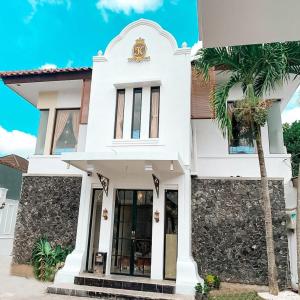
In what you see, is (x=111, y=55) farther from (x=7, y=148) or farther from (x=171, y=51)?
(x=7, y=148)

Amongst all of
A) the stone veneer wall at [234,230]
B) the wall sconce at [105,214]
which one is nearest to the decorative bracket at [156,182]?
the stone veneer wall at [234,230]

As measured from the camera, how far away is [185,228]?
9.20m

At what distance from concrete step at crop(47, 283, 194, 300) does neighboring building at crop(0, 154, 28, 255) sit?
9.57m

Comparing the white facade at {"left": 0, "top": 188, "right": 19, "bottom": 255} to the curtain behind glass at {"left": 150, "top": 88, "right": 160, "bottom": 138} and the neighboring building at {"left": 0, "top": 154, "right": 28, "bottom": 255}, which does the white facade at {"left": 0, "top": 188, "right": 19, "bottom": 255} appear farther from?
the curtain behind glass at {"left": 150, "top": 88, "right": 160, "bottom": 138}

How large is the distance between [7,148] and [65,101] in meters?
40.6

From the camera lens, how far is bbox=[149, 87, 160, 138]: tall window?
10375mm

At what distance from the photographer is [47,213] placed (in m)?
11.2

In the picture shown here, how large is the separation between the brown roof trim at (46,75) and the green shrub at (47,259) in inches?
252

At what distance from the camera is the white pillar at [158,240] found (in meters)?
9.19

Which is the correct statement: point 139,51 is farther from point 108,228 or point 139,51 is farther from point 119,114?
point 108,228

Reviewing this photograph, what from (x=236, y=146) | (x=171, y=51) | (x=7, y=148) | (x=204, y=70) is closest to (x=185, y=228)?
(x=236, y=146)

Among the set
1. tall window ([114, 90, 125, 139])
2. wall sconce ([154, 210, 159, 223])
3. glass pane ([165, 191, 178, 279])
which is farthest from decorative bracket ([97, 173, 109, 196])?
glass pane ([165, 191, 178, 279])

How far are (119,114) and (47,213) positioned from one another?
460 centimetres

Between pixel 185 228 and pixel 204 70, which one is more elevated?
pixel 204 70
